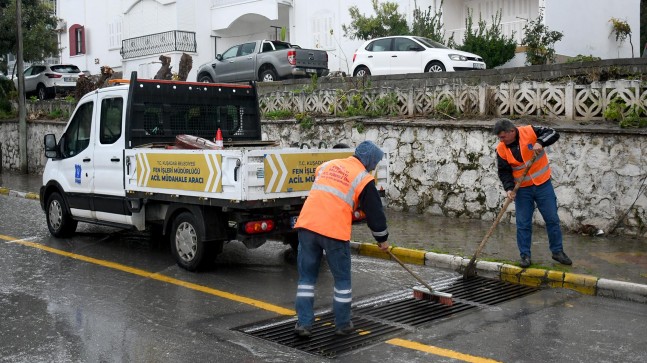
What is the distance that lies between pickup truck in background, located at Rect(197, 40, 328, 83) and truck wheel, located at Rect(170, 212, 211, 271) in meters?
11.8

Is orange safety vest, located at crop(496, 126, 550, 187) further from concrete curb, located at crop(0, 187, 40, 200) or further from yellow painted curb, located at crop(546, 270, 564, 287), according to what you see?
concrete curb, located at crop(0, 187, 40, 200)

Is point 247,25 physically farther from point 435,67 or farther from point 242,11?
point 435,67

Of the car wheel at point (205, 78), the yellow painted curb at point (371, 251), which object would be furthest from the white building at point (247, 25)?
the yellow painted curb at point (371, 251)

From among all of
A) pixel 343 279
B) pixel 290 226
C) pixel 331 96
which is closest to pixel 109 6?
pixel 331 96

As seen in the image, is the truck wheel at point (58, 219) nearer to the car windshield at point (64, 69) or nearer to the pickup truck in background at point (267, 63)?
the pickup truck in background at point (267, 63)

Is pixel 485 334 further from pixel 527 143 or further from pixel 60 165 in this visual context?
pixel 60 165

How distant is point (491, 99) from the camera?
12.0 m

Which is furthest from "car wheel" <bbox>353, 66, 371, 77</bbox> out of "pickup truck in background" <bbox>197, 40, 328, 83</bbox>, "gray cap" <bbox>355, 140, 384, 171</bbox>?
"gray cap" <bbox>355, 140, 384, 171</bbox>

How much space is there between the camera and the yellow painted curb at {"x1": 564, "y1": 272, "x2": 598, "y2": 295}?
25.3ft

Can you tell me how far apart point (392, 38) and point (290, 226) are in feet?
38.4

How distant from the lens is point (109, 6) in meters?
34.4

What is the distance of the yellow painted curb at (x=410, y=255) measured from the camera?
930 centimetres

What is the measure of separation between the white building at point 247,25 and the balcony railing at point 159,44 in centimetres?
4

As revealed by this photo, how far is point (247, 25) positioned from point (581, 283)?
2525 centimetres
